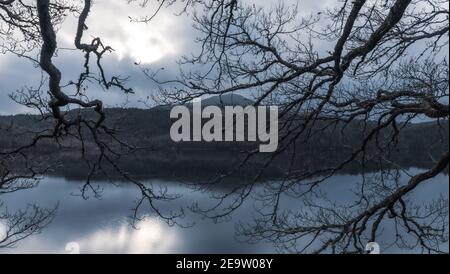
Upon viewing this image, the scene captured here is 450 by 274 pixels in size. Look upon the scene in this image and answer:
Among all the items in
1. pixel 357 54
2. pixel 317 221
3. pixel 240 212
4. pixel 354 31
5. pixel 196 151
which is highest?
pixel 196 151

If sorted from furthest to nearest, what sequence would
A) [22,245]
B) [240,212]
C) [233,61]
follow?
[240,212] → [22,245] → [233,61]

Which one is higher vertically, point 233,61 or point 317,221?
point 233,61

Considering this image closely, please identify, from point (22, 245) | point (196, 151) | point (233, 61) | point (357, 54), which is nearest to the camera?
point (357, 54)
